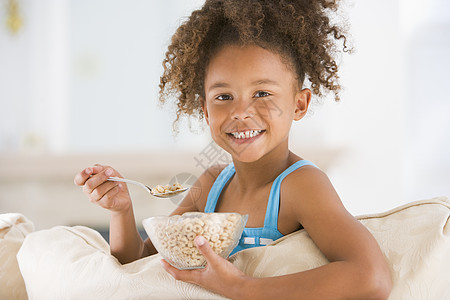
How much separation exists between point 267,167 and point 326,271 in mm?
366

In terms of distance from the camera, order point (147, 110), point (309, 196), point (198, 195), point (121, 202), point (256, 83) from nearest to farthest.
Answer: point (309, 196) < point (256, 83) < point (121, 202) < point (198, 195) < point (147, 110)

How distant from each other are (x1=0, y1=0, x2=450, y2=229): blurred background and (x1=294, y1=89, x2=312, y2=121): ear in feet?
6.32

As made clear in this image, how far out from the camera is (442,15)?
313cm

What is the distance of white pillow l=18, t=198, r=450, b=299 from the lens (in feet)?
2.59

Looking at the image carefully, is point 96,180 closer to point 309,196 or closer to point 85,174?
point 85,174

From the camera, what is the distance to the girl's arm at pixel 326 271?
28.3 inches

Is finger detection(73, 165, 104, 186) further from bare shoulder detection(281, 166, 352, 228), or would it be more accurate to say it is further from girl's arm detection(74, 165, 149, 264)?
bare shoulder detection(281, 166, 352, 228)

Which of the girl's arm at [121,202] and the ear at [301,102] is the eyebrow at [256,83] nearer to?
the ear at [301,102]

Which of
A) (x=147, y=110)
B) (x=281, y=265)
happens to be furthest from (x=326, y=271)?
(x=147, y=110)

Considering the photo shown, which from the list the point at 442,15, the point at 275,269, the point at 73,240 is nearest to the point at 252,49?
the point at 275,269

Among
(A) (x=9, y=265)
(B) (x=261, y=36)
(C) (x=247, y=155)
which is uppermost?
(B) (x=261, y=36)

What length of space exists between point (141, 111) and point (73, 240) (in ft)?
8.50

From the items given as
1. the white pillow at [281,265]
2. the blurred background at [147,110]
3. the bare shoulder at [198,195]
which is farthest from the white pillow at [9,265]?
the blurred background at [147,110]

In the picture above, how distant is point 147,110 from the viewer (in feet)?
11.7
